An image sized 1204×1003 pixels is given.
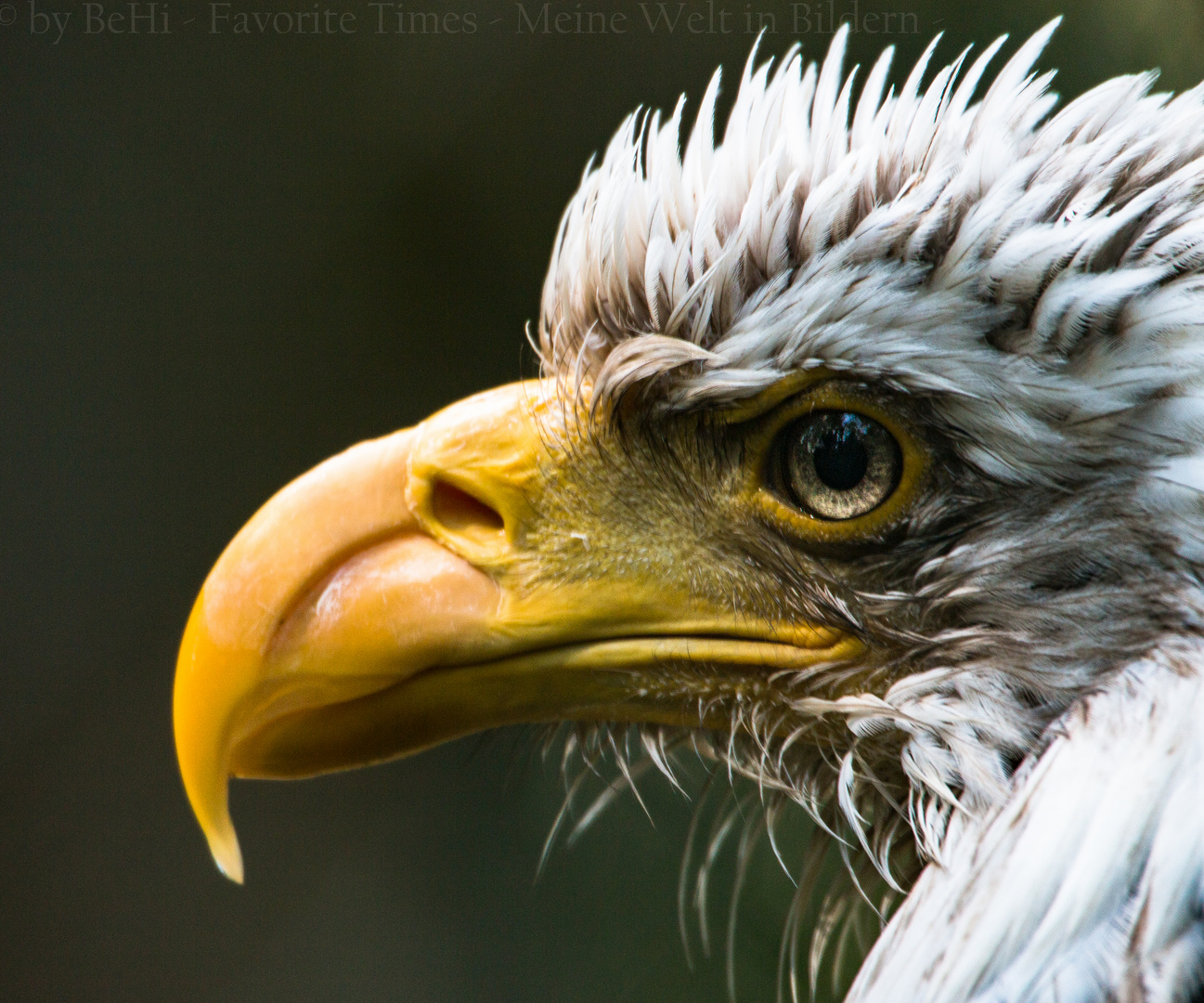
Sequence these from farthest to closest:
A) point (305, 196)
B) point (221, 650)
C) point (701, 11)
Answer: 1. point (305, 196)
2. point (701, 11)
3. point (221, 650)

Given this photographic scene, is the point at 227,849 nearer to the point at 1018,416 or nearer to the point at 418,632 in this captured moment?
the point at 418,632

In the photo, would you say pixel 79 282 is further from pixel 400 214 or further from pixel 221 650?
pixel 221 650

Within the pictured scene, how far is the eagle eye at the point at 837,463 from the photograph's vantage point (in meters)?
1.27

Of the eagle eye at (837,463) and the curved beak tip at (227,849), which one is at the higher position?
the eagle eye at (837,463)

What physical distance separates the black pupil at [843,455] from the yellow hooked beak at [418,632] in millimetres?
182

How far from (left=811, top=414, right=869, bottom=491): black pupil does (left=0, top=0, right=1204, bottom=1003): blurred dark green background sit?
212 centimetres

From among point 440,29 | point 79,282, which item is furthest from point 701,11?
point 79,282

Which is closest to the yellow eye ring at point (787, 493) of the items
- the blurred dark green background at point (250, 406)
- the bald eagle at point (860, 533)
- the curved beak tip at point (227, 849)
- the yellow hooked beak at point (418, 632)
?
the bald eagle at point (860, 533)

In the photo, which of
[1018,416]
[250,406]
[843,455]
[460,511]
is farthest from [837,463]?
[250,406]

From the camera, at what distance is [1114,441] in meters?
1.15

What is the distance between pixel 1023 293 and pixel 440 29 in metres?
2.82

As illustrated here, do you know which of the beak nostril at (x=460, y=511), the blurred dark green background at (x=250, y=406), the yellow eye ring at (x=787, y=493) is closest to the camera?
the yellow eye ring at (x=787, y=493)

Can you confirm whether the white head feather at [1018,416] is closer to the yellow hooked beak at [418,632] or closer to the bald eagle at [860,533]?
the bald eagle at [860,533]

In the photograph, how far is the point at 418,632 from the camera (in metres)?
1.32
